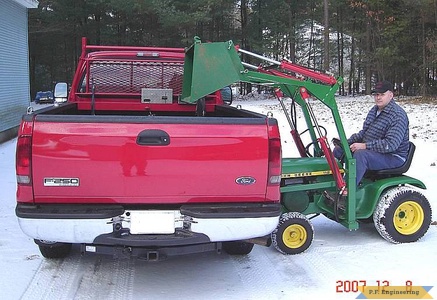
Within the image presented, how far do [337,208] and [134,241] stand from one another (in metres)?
2.49

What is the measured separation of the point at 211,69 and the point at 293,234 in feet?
6.22

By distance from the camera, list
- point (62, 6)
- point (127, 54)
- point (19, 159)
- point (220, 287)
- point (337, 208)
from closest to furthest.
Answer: point (19, 159) < point (220, 287) < point (337, 208) < point (127, 54) < point (62, 6)

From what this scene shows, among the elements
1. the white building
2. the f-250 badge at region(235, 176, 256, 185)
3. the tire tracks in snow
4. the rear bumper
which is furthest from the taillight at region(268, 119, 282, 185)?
the white building

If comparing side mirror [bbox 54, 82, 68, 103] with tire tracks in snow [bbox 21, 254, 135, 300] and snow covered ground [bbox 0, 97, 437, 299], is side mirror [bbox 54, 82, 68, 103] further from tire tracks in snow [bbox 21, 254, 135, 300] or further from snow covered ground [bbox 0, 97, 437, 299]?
tire tracks in snow [bbox 21, 254, 135, 300]

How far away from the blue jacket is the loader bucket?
1.79m

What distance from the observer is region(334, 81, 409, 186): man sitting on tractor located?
530cm

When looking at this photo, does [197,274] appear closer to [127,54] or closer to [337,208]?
[337,208]

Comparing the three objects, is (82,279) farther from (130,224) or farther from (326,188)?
(326,188)

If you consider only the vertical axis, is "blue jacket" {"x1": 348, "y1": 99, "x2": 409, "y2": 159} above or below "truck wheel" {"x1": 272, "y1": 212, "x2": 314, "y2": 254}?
above

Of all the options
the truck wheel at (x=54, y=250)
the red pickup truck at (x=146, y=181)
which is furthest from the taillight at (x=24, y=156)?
the truck wheel at (x=54, y=250)

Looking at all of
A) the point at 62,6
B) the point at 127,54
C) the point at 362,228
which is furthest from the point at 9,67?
the point at 62,6

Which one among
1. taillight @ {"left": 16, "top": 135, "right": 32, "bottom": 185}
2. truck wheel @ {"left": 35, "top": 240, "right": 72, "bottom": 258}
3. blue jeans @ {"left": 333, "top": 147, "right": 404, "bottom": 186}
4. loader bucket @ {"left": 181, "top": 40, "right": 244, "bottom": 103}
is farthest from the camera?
blue jeans @ {"left": 333, "top": 147, "right": 404, "bottom": 186}

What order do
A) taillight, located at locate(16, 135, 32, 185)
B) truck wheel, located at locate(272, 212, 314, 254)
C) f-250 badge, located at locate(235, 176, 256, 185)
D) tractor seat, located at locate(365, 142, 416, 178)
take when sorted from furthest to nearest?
tractor seat, located at locate(365, 142, 416, 178)
truck wheel, located at locate(272, 212, 314, 254)
f-250 badge, located at locate(235, 176, 256, 185)
taillight, located at locate(16, 135, 32, 185)

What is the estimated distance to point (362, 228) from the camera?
19.8 ft
